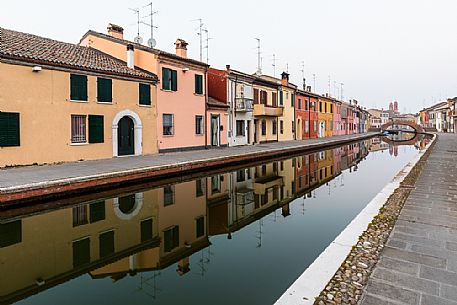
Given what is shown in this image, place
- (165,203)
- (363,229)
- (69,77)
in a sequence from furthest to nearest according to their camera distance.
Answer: (69,77) → (165,203) → (363,229)

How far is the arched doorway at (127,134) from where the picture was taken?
1752 centimetres

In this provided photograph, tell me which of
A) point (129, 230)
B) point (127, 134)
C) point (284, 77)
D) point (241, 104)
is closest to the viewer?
point (129, 230)

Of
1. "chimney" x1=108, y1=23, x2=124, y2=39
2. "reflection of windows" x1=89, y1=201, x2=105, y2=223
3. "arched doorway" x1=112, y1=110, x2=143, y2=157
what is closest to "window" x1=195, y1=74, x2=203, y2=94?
"arched doorway" x1=112, y1=110, x2=143, y2=157

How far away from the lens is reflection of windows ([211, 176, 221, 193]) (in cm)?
1209

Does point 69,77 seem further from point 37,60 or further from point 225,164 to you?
point 225,164

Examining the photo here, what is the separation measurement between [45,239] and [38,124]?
9.28 metres

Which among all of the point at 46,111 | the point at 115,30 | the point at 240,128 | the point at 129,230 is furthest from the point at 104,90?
the point at 240,128

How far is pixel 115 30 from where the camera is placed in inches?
884

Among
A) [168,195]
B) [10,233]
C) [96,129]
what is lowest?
[10,233]

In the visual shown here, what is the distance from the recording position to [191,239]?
7.02 m

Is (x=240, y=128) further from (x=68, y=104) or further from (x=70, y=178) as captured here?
(x=70, y=178)

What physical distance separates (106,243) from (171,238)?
1.41 metres

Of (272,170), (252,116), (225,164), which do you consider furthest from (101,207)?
(252,116)

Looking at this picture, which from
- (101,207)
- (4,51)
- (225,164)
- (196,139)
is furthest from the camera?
(196,139)
